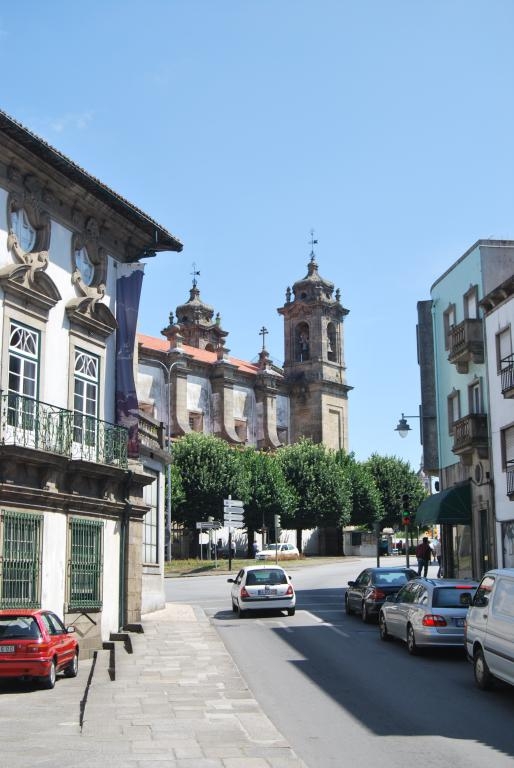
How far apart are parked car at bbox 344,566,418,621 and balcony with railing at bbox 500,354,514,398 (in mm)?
6676

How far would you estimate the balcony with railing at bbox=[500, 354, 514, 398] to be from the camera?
2823 centimetres

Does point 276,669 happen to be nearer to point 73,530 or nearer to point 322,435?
point 73,530

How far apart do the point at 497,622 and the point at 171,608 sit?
Answer: 17500 millimetres

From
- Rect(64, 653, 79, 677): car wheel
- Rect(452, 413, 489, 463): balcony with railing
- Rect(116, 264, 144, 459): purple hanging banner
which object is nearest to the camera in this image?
Rect(64, 653, 79, 677): car wheel

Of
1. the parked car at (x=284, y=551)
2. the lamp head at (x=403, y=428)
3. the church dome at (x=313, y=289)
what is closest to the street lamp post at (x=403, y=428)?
the lamp head at (x=403, y=428)

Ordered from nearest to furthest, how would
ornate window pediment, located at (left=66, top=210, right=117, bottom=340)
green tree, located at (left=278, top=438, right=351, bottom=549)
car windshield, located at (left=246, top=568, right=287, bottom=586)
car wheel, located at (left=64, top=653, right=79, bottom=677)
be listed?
car wheel, located at (left=64, top=653, right=79, bottom=677) < ornate window pediment, located at (left=66, top=210, right=117, bottom=340) < car windshield, located at (left=246, top=568, right=287, bottom=586) < green tree, located at (left=278, top=438, right=351, bottom=549)

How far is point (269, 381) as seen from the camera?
8375 cm

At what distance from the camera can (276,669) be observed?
628 inches

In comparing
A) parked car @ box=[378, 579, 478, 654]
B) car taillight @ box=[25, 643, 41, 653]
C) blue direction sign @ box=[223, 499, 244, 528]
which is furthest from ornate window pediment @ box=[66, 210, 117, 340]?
blue direction sign @ box=[223, 499, 244, 528]

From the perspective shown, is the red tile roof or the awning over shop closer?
the awning over shop

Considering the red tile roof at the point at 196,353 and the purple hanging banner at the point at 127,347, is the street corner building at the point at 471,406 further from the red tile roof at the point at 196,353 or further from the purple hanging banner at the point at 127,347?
the red tile roof at the point at 196,353

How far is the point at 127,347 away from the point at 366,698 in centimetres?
1120

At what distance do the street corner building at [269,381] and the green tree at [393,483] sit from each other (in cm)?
672

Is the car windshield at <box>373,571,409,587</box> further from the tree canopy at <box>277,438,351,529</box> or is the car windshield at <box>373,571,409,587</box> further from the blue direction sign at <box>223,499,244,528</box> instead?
the tree canopy at <box>277,438,351,529</box>
